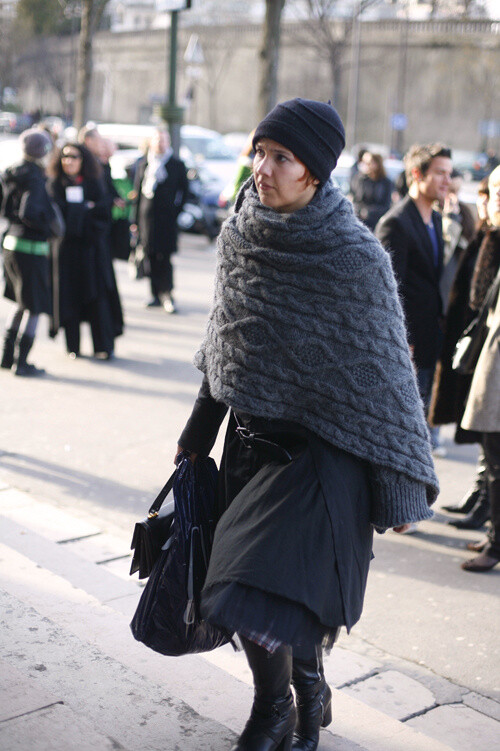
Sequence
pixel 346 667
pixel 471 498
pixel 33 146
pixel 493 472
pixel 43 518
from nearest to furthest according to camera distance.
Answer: pixel 346 667 < pixel 493 472 < pixel 43 518 < pixel 471 498 < pixel 33 146

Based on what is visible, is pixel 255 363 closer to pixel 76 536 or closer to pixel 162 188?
pixel 76 536

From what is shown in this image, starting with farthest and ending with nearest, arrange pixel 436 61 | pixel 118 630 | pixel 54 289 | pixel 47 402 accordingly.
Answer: pixel 436 61 < pixel 54 289 < pixel 47 402 < pixel 118 630

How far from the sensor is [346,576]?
2.62 metres

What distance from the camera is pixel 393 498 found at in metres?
2.70

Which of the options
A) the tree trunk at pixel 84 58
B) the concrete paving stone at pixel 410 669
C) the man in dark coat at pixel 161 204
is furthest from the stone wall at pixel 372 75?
the concrete paving stone at pixel 410 669

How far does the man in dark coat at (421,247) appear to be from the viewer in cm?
529

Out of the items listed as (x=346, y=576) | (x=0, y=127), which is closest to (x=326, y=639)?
(x=346, y=576)

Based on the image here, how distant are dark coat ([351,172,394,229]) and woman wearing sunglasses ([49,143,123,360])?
12.7 feet

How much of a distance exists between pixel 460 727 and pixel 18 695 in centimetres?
145

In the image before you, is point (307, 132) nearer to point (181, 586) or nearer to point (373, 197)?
point (181, 586)

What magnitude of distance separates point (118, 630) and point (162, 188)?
25.6 ft

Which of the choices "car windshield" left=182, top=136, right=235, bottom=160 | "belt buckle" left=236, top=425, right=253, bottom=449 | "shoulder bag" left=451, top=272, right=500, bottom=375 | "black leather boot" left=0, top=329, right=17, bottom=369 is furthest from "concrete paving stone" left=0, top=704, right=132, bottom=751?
"car windshield" left=182, top=136, right=235, bottom=160

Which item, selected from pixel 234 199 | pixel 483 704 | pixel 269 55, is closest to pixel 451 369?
pixel 483 704

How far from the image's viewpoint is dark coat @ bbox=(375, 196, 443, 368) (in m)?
5.27
